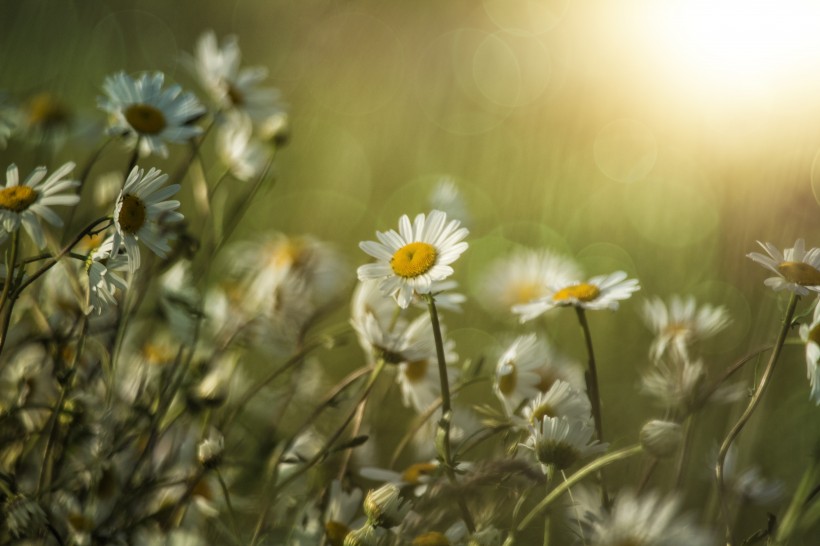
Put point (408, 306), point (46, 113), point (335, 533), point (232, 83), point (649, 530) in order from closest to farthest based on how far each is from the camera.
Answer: point (649, 530) → point (335, 533) → point (408, 306) → point (232, 83) → point (46, 113)

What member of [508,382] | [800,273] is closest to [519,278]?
[508,382]

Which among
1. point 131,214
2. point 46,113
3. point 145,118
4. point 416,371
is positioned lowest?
point 416,371

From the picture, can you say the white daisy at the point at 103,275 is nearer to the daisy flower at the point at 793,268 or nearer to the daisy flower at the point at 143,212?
the daisy flower at the point at 143,212

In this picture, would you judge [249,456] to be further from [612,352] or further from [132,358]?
[612,352]

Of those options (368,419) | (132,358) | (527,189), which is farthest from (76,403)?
(527,189)

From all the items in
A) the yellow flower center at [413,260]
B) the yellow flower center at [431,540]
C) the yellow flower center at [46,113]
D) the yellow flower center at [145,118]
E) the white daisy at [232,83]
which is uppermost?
the yellow flower center at [46,113]

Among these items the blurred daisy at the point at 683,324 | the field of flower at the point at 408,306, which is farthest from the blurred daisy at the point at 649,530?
the blurred daisy at the point at 683,324

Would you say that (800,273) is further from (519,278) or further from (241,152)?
(241,152)

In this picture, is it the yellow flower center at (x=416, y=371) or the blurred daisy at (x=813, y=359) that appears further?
the yellow flower center at (x=416, y=371)
